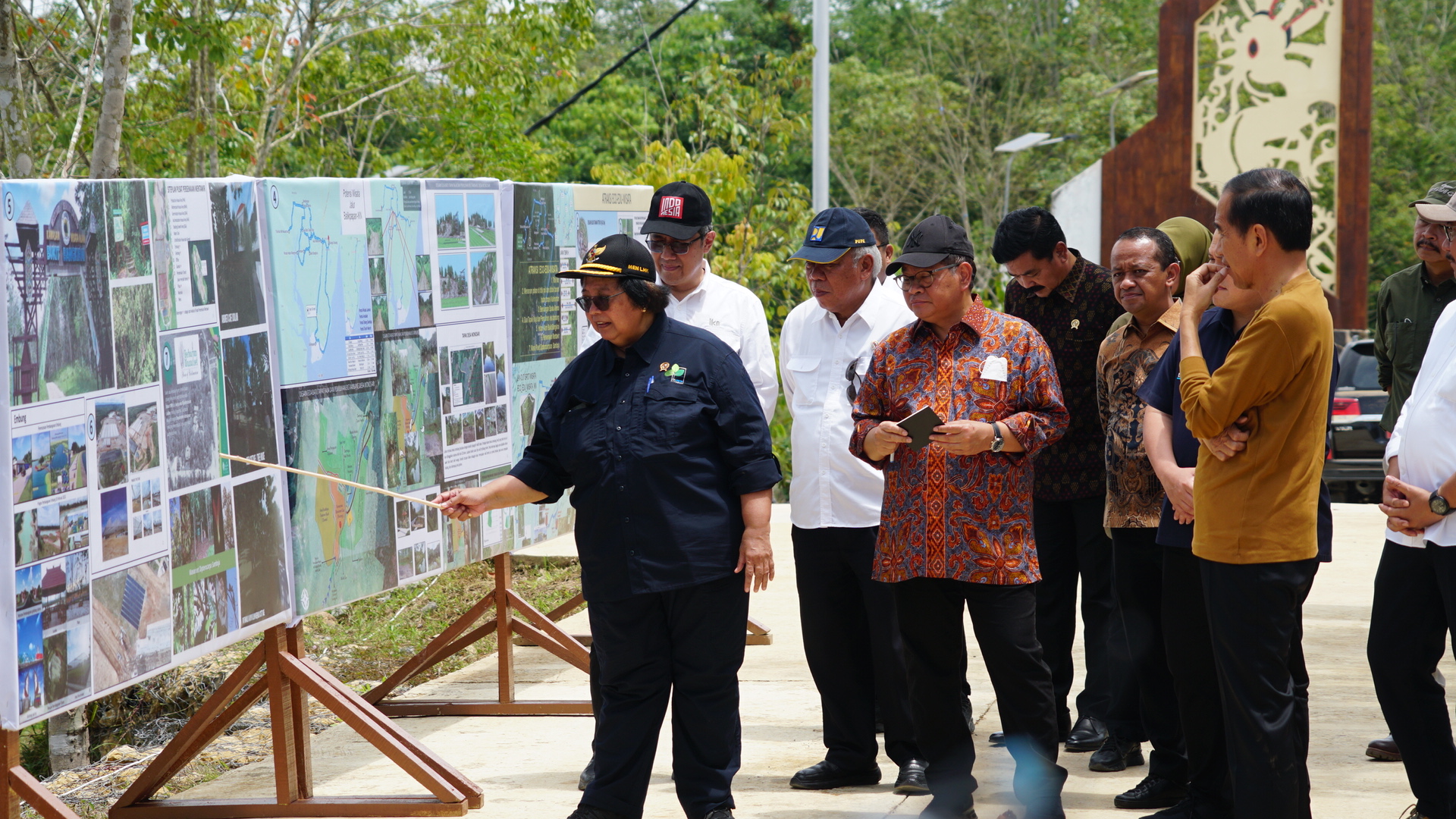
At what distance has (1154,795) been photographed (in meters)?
4.38

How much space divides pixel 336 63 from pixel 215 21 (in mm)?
5036

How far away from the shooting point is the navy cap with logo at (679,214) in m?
5.07

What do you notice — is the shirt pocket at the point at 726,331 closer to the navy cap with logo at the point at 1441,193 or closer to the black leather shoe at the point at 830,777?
the black leather shoe at the point at 830,777

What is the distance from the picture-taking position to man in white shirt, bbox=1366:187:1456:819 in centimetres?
372

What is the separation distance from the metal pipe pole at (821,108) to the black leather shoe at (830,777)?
9.09 m

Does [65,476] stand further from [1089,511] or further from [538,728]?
[1089,511]

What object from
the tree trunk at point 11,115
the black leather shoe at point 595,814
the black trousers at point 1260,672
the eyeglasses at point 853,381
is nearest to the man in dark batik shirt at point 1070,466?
the eyeglasses at point 853,381

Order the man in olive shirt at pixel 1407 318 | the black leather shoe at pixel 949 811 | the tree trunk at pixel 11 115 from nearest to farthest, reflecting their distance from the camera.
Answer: the black leather shoe at pixel 949 811 → the man in olive shirt at pixel 1407 318 → the tree trunk at pixel 11 115

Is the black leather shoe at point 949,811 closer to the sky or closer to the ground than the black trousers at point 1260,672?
closer to the ground

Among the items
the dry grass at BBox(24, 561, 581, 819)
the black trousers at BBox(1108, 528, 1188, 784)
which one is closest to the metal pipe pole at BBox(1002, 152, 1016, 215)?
the dry grass at BBox(24, 561, 581, 819)

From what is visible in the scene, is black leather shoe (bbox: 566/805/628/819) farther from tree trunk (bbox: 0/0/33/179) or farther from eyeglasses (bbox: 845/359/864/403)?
tree trunk (bbox: 0/0/33/179)

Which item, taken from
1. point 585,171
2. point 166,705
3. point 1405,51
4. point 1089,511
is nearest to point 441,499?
point 1089,511

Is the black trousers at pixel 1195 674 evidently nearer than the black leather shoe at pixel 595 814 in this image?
Yes

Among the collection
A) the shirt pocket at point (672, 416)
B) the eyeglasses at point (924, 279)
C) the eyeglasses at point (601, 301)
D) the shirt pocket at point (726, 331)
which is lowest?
the shirt pocket at point (672, 416)
